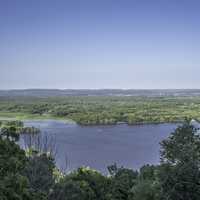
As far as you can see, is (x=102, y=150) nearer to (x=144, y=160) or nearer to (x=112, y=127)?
(x=144, y=160)

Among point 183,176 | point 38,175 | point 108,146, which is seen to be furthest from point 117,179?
point 108,146

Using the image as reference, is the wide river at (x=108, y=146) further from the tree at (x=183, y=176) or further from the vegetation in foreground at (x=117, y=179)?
the tree at (x=183, y=176)

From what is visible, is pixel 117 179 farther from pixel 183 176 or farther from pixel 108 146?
pixel 108 146

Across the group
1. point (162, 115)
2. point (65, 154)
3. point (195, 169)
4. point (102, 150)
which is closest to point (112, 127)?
point (162, 115)

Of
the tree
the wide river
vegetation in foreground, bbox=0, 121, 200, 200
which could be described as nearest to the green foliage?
vegetation in foreground, bbox=0, 121, 200, 200

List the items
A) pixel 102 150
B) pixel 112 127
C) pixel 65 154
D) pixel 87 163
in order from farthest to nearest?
pixel 112 127 → pixel 102 150 → pixel 65 154 → pixel 87 163

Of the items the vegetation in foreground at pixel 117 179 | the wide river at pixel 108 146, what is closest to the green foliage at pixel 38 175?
the vegetation in foreground at pixel 117 179
